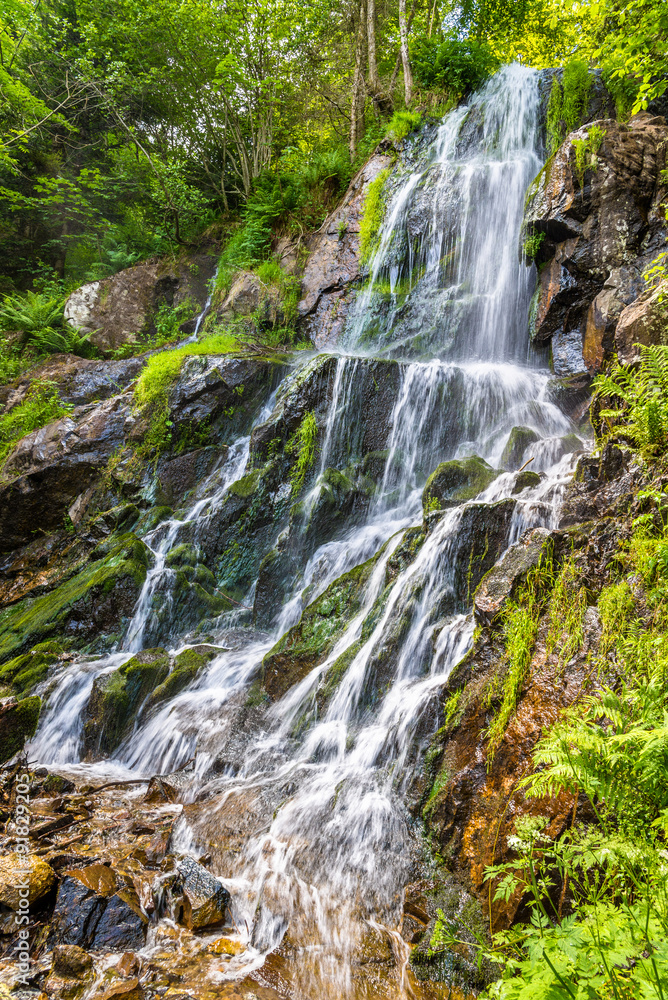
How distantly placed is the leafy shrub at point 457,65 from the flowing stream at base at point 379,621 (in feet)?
3.85

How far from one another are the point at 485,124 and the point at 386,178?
2.44m

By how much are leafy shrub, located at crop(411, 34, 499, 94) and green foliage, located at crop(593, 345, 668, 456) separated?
1248 centimetres

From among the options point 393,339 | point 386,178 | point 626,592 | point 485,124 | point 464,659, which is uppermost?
point 485,124

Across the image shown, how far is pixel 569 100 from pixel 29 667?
45.6ft

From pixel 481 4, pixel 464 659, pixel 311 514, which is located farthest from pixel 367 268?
pixel 464 659

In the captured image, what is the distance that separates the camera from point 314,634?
6.04 meters

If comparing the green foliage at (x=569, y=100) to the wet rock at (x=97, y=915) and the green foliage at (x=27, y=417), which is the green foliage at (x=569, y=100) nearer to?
the green foliage at (x=27, y=417)

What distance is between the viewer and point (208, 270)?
618 inches

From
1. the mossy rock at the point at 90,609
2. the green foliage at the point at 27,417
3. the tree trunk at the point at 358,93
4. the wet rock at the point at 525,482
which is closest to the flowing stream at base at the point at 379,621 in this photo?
the wet rock at the point at 525,482

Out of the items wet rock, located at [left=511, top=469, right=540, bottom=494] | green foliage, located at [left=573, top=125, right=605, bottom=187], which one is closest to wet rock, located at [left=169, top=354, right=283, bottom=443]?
wet rock, located at [left=511, top=469, right=540, bottom=494]

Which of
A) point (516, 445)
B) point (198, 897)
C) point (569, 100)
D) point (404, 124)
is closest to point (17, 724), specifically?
point (198, 897)

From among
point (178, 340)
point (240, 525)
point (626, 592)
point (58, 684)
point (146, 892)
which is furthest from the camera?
point (178, 340)

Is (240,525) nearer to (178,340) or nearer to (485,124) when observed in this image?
(178,340)

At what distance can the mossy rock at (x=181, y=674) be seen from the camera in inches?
244
